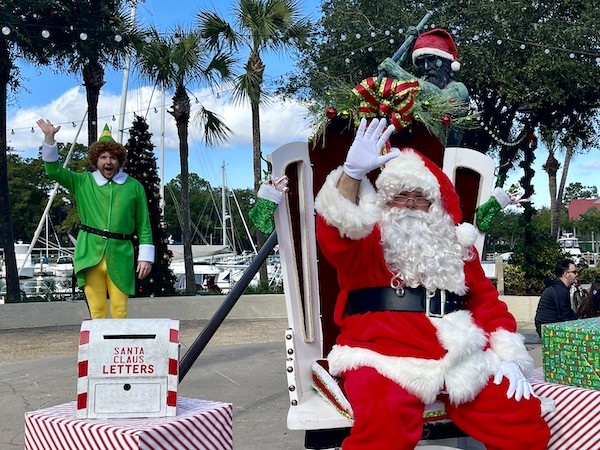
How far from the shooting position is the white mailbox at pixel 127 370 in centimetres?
295

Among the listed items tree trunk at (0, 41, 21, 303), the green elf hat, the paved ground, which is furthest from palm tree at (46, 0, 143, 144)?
the green elf hat

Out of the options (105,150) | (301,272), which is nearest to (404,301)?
(301,272)

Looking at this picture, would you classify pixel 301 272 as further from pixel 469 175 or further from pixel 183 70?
pixel 183 70

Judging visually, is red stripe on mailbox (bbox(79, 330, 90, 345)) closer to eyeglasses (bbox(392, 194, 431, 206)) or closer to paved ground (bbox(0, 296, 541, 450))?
eyeglasses (bbox(392, 194, 431, 206))

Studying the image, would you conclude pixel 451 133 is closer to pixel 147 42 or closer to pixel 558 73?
pixel 147 42

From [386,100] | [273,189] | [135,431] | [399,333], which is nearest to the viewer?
[135,431]

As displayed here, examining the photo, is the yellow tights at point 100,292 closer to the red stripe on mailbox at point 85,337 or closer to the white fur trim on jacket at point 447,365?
the red stripe on mailbox at point 85,337

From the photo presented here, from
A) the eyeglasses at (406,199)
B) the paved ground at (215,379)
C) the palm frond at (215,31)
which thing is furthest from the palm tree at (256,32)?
the eyeglasses at (406,199)

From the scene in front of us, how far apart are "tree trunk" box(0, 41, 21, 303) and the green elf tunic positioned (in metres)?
9.38

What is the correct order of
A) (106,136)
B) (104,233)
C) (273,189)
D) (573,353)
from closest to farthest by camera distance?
(573,353) < (273,189) < (104,233) < (106,136)

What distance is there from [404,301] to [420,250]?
0.76 feet

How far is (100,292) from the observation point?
438cm

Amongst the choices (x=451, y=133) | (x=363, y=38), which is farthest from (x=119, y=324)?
(x=363, y=38)

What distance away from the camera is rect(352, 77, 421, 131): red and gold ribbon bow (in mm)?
3637
